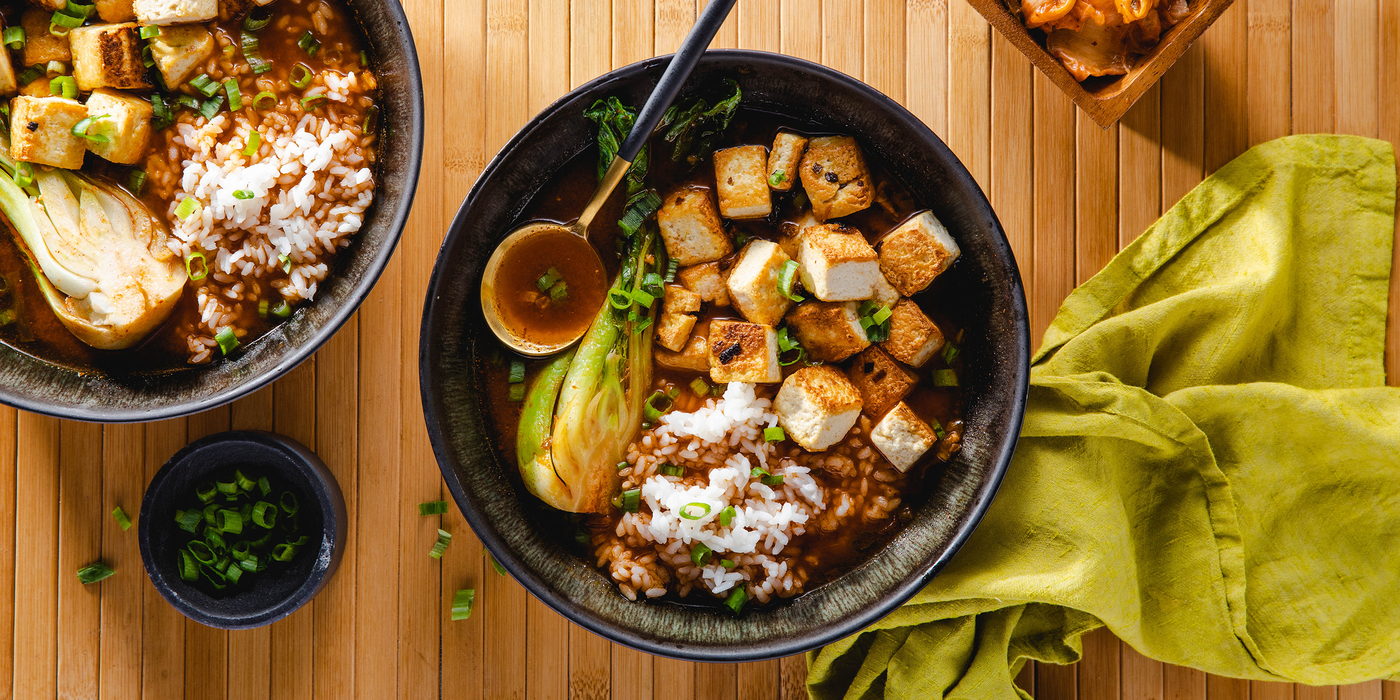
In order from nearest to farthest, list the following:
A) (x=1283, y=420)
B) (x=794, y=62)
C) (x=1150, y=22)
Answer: (x=794, y=62) → (x=1150, y=22) → (x=1283, y=420)

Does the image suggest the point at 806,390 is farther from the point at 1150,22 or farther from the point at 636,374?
the point at 1150,22

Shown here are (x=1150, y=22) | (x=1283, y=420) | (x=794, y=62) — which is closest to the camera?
(x=794, y=62)

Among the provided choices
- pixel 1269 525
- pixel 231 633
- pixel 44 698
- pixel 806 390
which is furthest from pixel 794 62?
pixel 44 698

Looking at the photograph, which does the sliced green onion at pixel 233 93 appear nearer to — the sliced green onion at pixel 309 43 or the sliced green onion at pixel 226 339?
the sliced green onion at pixel 309 43

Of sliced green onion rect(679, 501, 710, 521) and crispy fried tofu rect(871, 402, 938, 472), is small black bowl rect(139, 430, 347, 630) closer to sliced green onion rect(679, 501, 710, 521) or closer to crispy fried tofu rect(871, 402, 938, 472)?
sliced green onion rect(679, 501, 710, 521)

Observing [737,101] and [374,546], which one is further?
[374,546]

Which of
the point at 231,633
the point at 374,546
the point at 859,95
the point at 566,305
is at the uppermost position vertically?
the point at 859,95

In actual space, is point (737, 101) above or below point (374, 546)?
above
